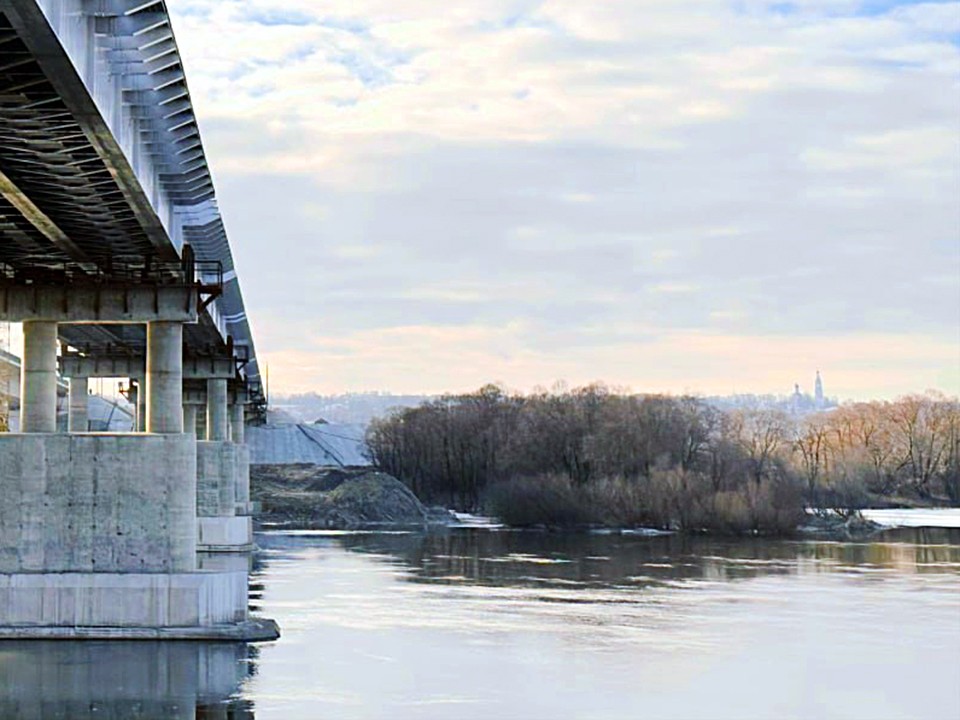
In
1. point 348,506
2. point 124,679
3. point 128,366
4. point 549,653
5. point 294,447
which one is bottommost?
point 549,653

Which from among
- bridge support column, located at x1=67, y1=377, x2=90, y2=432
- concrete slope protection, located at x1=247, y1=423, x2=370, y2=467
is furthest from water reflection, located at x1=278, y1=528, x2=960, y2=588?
concrete slope protection, located at x1=247, y1=423, x2=370, y2=467

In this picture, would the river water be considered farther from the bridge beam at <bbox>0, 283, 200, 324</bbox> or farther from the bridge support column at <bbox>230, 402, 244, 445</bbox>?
the bridge support column at <bbox>230, 402, 244, 445</bbox>

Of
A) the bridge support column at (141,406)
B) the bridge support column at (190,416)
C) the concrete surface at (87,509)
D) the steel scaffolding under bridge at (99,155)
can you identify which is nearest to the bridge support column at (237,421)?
the bridge support column at (190,416)

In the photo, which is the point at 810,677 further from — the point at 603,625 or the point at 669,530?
the point at 669,530

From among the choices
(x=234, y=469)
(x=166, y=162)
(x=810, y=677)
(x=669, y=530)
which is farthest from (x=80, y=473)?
(x=669, y=530)

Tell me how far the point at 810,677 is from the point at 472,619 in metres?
13.0

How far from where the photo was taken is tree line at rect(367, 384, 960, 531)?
100188 millimetres

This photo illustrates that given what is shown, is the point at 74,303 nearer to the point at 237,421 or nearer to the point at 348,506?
the point at 237,421

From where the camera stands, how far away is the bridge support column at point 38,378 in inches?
1533

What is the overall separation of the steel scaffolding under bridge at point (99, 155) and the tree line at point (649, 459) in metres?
56.6

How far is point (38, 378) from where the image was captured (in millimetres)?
39281

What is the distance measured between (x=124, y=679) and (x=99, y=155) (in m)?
10.7

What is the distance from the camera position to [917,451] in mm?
147875

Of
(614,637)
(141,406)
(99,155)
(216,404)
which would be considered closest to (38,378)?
(99,155)
